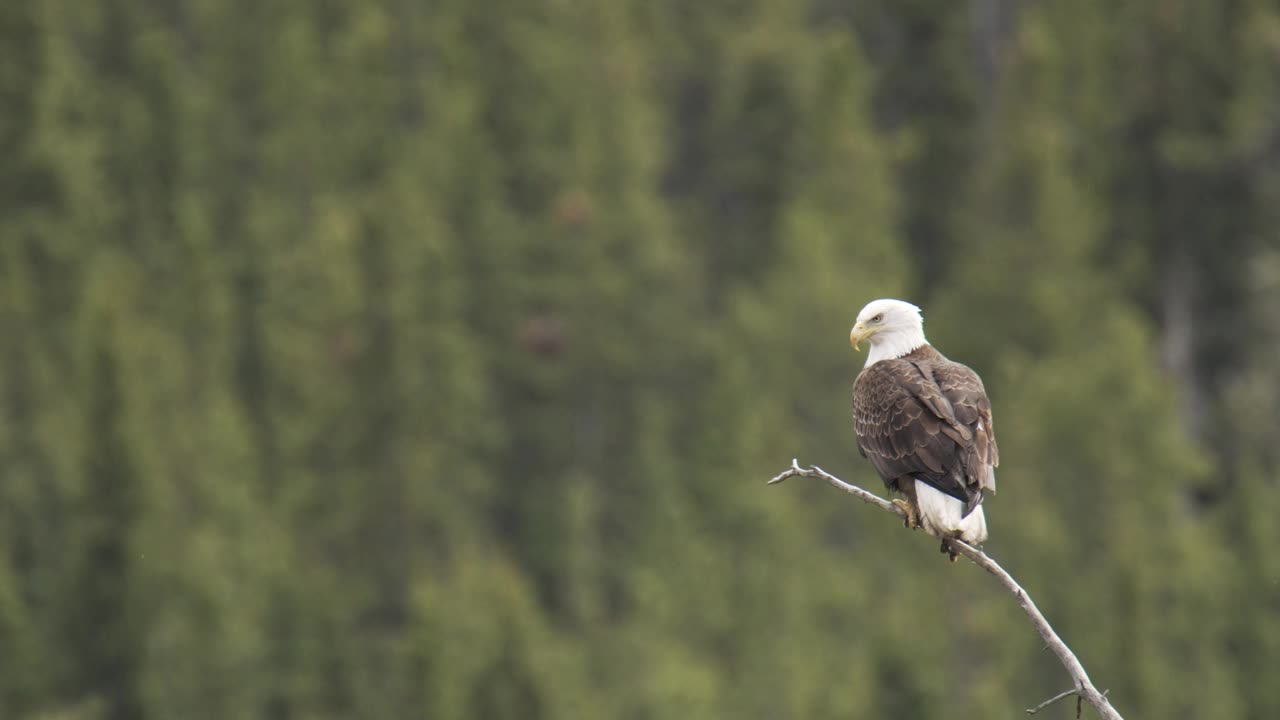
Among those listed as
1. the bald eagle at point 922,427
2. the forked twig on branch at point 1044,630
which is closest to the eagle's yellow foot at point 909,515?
the bald eagle at point 922,427

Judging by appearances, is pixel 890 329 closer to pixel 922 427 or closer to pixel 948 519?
pixel 922 427

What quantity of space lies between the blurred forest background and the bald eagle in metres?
23.7

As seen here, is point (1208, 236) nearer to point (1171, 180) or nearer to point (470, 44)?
point (1171, 180)

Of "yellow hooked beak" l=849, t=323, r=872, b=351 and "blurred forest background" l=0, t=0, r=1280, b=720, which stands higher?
"blurred forest background" l=0, t=0, r=1280, b=720

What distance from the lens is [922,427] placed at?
919 centimetres

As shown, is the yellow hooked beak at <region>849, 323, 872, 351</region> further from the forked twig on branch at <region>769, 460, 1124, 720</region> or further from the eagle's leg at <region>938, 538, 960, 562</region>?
the forked twig on branch at <region>769, 460, 1124, 720</region>

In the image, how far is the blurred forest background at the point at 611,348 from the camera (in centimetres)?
3950

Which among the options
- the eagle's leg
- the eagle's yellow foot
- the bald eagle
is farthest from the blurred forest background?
the eagle's leg

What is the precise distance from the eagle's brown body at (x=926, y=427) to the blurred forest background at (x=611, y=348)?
2405 cm

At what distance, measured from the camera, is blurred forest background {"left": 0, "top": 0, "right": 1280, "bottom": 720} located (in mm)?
39500

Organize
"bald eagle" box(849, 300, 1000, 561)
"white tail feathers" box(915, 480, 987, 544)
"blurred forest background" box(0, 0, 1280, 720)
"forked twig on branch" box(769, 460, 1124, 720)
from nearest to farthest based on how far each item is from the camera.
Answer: "forked twig on branch" box(769, 460, 1124, 720) → "white tail feathers" box(915, 480, 987, 544) → "bald eagle" box(849, 300, 1000, 561) → "blurred forest background" box(0, 0, 1280, 720)

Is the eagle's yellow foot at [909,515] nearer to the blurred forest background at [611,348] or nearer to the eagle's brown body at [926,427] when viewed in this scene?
the eagle's brown body at [926,427]

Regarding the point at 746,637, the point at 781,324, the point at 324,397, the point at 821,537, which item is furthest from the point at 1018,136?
the point at 324,397

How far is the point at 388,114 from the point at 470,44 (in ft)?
9.82
